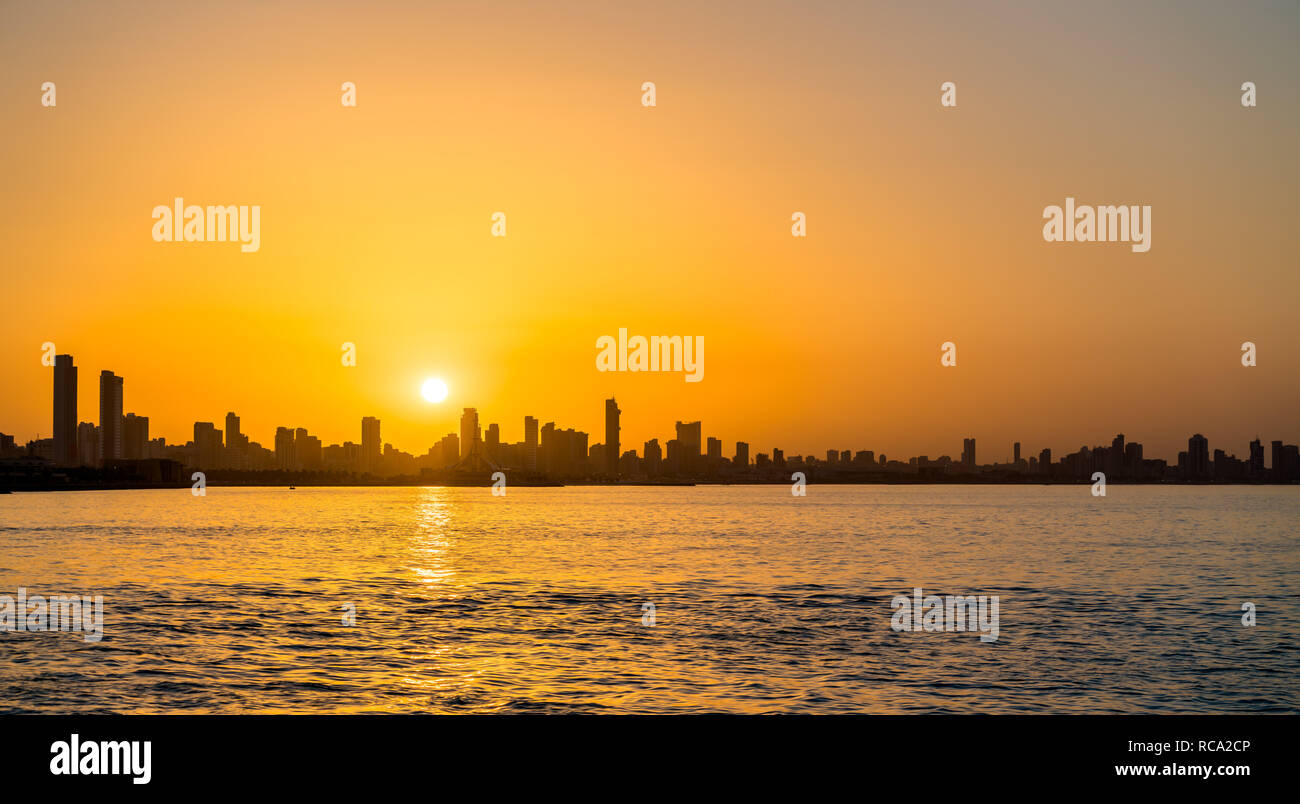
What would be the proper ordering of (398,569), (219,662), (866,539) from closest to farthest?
(219,662) < (398,569) < (866,539)

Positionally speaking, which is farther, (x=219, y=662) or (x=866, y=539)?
(x=866, y=539)

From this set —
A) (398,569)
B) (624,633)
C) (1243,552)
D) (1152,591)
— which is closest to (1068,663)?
(624,633)

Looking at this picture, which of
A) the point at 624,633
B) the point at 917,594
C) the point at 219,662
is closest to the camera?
the point at 219,662

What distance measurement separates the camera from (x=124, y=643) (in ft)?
114

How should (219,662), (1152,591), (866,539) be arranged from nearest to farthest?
(219,662) < (1152,591) < (866,539)

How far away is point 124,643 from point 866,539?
87.0 m

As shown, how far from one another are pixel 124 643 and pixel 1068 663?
98.0ft
